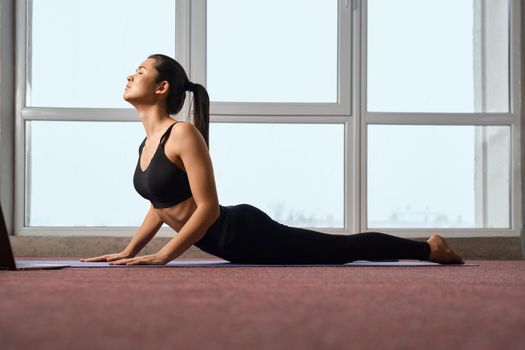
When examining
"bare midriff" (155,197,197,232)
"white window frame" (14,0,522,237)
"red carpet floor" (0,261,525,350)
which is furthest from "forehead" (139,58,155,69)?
"white window frame" (14,0,522,237)

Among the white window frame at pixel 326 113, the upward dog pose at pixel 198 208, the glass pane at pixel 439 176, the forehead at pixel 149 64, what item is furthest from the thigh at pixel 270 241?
the glass pane at pixel 439 176

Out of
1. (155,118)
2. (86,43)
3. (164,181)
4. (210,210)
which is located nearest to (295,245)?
(210,210)

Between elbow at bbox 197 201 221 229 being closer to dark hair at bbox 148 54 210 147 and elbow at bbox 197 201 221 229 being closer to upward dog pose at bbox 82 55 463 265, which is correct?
upward dog pose at bbox 82 55 463 265

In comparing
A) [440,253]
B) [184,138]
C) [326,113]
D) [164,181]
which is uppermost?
[326,113]

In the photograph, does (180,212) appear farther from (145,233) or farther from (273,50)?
(273,50)

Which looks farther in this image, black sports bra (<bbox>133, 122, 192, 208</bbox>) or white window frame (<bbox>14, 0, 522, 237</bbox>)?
white window frame (<bbox>14, 0, 522, 237</bbox>)

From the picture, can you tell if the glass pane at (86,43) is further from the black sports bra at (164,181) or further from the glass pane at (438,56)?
the black sports bra at (164,181)

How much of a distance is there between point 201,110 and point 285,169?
56.1 inches

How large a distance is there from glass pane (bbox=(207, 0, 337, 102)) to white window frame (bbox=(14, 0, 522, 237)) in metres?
0.08

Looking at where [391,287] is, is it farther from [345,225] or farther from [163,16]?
[163,16]

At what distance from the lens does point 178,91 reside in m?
3.18

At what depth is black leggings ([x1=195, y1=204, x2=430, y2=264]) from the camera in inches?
120

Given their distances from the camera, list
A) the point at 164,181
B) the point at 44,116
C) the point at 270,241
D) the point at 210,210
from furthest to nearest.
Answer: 1. the point at 44,116
2. the point at 270,241
3. the point at 164,181
4. the point at 210,210

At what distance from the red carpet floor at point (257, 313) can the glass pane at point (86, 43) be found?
2386 mm
